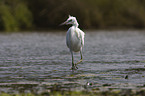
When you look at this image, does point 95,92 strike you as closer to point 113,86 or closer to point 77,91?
point 77,91

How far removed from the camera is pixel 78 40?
630 inches

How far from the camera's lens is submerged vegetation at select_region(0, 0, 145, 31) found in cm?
6344

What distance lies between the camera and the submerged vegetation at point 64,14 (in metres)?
63.4

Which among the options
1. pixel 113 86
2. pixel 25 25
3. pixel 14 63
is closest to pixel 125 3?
pixel 25 25

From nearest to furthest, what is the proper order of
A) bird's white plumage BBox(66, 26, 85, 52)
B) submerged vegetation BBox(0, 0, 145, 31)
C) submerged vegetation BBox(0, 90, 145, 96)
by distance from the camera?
submerged vegetation BBox(0, 90, 145, 96)
bird's white plumage BBox(66, 26, 85, 52)
submerged vegetation BBox(0, 0, 145, 31)

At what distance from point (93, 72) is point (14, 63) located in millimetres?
4829

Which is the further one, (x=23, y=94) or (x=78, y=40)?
(x=78, y=40)

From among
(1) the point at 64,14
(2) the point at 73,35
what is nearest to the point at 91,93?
(2) the point at 73,35

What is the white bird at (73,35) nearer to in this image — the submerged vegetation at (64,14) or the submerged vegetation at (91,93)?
the submerged vegetation at (91,93)

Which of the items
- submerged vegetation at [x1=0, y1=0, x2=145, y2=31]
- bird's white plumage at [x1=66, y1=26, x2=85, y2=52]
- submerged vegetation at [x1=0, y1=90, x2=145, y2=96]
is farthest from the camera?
submerged vegetation at [x1=0, y1=0, x2=145, y2=31]

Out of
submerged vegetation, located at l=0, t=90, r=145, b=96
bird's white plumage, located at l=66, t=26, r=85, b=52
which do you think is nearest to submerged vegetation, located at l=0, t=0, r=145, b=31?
bird's white plumage, located at l=66, t=26, r=85, b=52

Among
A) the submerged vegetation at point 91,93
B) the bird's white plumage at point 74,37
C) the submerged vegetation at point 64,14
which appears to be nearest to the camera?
the submerged vegetation at point 91,93

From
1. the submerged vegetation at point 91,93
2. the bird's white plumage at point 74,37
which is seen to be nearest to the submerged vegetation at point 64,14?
the bird's white plumage at point 74,37

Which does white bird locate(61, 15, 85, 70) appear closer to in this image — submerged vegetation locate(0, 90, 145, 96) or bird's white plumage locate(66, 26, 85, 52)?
bird's white plumage locate(66, 26, 85, 52)
